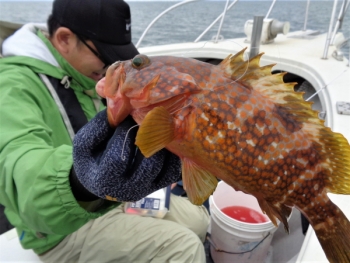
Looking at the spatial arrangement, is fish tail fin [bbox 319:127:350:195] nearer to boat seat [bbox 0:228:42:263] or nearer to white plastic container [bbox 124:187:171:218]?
white plastic container [bbox 124:187:171:218]

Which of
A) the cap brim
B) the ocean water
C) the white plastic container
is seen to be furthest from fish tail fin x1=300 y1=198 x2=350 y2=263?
the ocean water

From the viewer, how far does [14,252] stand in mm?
2016

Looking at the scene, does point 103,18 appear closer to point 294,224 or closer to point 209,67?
point 209,67

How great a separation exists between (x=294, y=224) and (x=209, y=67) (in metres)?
2.04

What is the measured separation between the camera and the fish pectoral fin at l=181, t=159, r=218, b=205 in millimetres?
1237

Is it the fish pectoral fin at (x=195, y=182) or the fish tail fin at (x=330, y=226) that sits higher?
the fish pectoral fin at (x=195, y=182)

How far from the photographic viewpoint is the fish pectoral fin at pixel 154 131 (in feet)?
3.40

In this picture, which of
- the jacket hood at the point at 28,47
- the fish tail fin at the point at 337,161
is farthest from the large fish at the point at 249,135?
the jacket hood at the point at 28,47

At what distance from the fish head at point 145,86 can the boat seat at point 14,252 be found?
1355 mm

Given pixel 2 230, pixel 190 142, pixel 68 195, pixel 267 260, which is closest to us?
pixel 190 142

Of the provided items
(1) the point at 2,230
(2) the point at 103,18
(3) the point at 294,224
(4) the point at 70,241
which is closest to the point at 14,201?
(4) the point at 70,241

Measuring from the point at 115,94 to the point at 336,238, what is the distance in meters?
1.10

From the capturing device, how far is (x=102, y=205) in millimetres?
1575

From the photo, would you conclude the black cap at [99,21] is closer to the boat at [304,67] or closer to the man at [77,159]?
the man at [77,159]
